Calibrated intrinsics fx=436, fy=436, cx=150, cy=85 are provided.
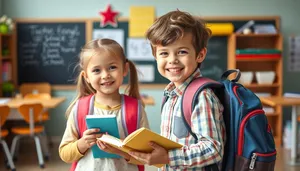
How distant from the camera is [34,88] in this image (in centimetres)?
545

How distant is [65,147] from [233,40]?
4.09 meters

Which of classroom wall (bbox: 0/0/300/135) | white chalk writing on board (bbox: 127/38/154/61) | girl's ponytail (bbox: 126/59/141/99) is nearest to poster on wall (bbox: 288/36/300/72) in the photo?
classroom wall (bbox: 0/0/300/135)

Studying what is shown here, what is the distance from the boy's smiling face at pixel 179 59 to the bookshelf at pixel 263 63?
4106mm

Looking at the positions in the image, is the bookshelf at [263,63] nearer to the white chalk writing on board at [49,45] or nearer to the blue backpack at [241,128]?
the white chalk writing on board at [49,45]

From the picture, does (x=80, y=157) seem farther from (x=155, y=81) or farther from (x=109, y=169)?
(x=155, y=81)

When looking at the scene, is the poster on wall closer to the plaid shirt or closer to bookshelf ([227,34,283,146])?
bookshelf ([227,34,283,146])

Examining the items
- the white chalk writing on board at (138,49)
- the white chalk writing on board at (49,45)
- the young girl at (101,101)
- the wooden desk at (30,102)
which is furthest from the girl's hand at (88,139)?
the white chalk writing on board at (49,45)

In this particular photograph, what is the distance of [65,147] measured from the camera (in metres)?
1.57

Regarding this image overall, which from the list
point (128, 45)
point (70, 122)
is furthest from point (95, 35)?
point (70, 122)

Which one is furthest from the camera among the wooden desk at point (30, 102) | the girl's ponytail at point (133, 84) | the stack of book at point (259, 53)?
the stack of book at point (259, 53)

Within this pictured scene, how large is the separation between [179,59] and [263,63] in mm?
4498

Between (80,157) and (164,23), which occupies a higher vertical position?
(164,23)

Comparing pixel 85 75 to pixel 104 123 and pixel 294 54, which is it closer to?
pixel 104 123

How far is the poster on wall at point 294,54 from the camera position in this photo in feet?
18.2
